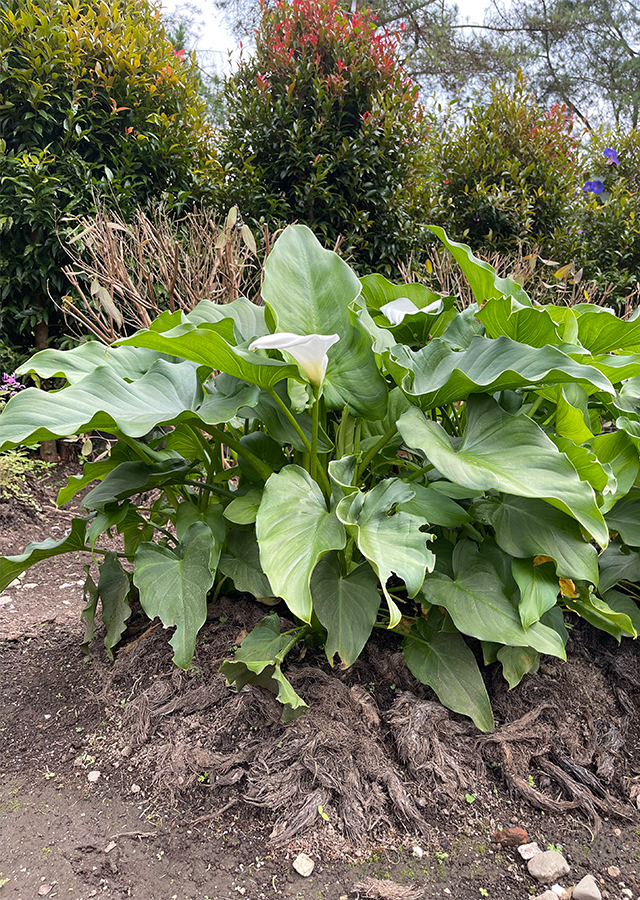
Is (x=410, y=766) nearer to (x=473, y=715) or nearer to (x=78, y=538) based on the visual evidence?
(x=473, y=715)

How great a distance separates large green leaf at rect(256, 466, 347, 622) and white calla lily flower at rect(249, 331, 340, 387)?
0.19 m

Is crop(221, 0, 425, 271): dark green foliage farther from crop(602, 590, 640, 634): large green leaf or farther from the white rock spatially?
the white rock

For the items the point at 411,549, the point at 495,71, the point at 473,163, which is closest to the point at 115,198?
the point at 473,163

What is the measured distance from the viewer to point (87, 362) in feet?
4.24

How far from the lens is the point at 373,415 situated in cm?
125

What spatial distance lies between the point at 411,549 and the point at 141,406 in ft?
1.87

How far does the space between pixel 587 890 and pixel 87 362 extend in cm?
135

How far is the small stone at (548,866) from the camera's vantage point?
1.02m

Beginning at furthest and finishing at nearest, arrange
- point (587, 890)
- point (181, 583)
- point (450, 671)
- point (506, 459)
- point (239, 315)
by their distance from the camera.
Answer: point (239, 315) < point (450, 671) < point (181, 583) < point (506, 459) < point (587, 890)

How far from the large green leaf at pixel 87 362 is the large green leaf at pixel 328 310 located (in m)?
0.36

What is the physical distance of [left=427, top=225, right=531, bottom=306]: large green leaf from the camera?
1353 mm

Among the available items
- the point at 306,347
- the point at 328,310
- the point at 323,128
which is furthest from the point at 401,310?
the point at 323,128

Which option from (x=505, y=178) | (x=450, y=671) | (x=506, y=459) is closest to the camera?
(x=506, y=459)

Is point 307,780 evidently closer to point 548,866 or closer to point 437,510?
point 548,866
